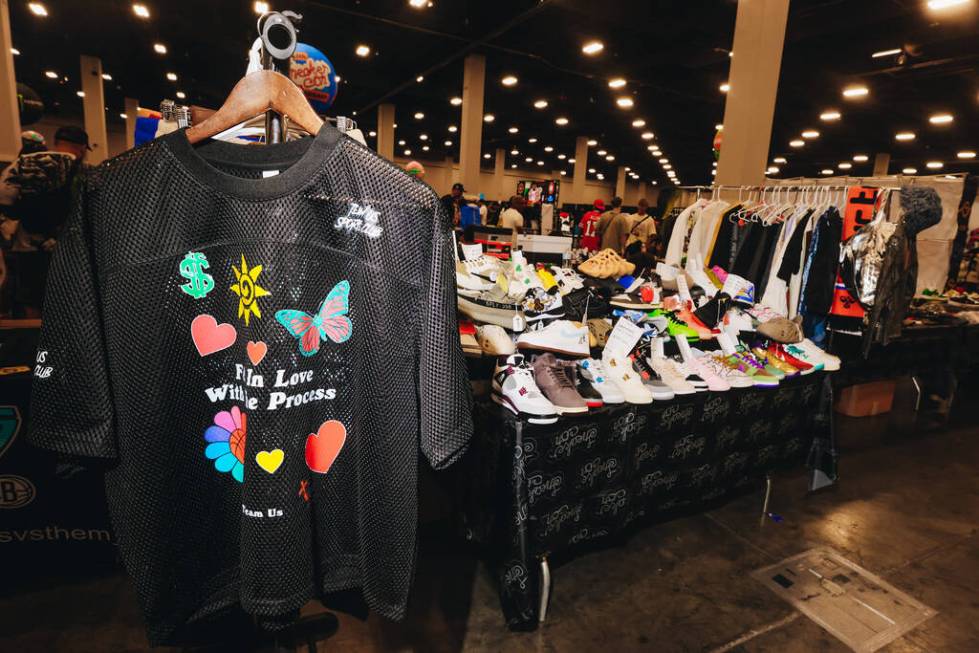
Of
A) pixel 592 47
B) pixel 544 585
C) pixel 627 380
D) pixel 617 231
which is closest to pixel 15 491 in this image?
pixel 544 585

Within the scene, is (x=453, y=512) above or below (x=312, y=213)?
below

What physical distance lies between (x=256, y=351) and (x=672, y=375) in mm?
1917

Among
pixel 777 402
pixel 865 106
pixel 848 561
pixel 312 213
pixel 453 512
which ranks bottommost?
pixel 848 561

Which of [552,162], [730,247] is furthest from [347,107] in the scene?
[730,247]

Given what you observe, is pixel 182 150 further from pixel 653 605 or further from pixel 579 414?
pixel 653 605

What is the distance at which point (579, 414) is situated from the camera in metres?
1.90

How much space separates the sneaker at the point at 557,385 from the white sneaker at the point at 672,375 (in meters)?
0.55

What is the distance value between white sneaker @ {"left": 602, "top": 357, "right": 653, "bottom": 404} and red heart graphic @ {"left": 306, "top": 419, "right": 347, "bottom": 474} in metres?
1.40

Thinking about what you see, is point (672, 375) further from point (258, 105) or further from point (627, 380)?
point (258, 105)

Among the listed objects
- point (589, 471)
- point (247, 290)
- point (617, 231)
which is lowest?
point (589, 471)

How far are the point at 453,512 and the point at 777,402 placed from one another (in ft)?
6.10

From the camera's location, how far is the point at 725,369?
2.48m

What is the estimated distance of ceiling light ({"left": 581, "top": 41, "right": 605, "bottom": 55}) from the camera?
27.4ft

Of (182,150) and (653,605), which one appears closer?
(182,150)
